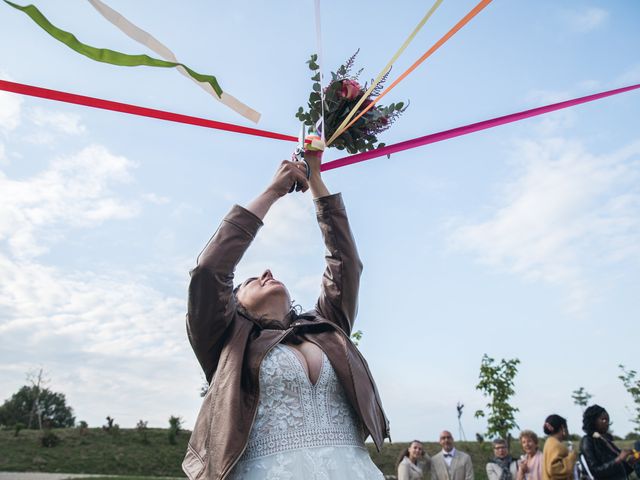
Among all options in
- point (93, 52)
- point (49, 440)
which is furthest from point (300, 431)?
point (49, 440)

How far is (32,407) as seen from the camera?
38312 mm

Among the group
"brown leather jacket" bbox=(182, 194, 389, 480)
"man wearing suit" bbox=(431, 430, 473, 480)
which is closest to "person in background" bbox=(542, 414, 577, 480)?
"man wearing suit" bbox=(431, 430, 473, 480)

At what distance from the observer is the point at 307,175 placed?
2.97 metres

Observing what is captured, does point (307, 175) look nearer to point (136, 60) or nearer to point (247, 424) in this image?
point (136, 60)

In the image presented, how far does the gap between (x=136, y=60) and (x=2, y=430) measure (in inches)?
991

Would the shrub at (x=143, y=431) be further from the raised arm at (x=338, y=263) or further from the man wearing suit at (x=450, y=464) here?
the raised arm at (x=338, y=263)

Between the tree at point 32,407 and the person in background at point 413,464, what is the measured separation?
3240 cm

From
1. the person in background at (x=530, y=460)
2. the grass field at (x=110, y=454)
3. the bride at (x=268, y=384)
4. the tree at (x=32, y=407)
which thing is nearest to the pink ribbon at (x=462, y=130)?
the bride at (x=268, y=384)

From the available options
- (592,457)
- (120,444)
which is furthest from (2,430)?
(592,457)

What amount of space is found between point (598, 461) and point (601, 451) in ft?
0.40

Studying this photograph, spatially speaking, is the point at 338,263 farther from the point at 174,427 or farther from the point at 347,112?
the point at 174,427

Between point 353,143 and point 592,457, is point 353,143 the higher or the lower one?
the higher one

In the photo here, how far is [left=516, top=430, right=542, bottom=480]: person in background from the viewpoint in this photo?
7209 mm

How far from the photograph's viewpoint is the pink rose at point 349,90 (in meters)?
3.39
